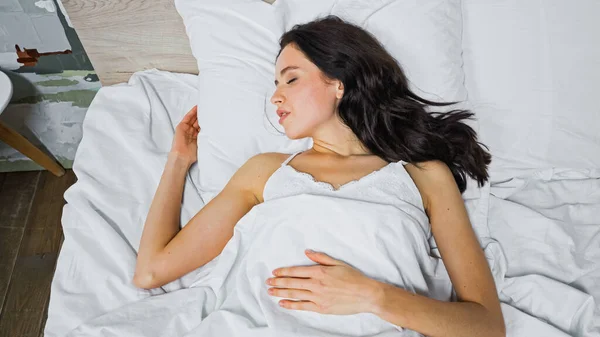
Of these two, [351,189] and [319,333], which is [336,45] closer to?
[351,189]

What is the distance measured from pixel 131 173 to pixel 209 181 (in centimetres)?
22

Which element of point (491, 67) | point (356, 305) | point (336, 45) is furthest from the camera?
point (491, 67)

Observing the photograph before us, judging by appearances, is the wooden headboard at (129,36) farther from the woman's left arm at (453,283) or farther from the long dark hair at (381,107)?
the woman's left arm at (453,283)

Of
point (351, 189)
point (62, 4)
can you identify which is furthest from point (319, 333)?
point (62, 4)

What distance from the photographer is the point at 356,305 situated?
1.00 meters

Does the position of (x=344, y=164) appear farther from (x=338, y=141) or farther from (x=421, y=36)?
(x=421, y=36)

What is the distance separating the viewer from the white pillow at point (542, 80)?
1.32 m

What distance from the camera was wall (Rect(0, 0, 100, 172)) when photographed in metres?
1.62

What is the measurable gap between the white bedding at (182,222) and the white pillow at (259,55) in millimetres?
156

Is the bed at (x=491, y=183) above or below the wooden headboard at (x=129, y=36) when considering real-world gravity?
below

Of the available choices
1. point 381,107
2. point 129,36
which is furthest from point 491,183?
point 129,36

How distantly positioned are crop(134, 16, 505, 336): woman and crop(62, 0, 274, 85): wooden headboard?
43cm

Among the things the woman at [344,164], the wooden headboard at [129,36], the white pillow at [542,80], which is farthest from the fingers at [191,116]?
the white pillow at [542,80]

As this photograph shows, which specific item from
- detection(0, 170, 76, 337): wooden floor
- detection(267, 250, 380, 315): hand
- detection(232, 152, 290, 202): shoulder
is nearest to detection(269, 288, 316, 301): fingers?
detection(267, 250, 380, 315): hand
